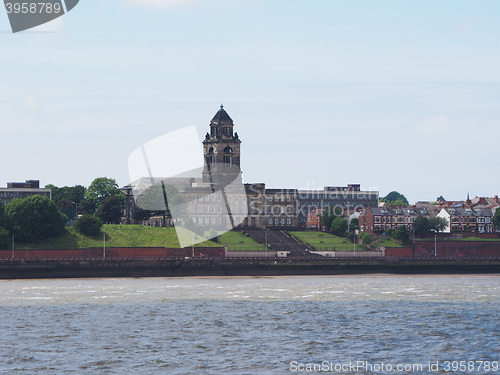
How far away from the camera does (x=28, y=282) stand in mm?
95562

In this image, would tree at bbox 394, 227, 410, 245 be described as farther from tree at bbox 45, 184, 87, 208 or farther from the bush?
tree at bbox 45, 184, 87, 208

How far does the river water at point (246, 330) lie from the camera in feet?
128

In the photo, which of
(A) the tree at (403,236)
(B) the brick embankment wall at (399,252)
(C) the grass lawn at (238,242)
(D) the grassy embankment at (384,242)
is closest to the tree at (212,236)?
(C) the grass lawn at (238,242)

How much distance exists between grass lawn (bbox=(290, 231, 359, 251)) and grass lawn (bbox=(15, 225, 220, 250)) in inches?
763

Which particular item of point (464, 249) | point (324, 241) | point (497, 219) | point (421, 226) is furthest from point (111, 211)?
point (497, 219)

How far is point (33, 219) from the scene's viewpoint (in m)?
120

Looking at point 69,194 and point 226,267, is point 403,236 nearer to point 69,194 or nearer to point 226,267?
point 226,267

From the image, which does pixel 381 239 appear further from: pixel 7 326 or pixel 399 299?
pixel 7 326

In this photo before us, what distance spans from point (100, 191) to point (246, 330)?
415 ft

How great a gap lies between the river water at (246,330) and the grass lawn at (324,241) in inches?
2281

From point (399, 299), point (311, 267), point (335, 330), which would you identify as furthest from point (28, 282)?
point (335, 330)

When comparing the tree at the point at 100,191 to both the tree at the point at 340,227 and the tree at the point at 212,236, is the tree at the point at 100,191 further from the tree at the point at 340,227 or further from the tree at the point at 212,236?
the tree at the point at 340,227

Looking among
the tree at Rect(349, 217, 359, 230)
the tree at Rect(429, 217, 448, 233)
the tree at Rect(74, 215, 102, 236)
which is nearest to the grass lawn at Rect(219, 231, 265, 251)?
the tree at Rect(74, 215, 102, 236)

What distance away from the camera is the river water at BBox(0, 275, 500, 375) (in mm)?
38938
